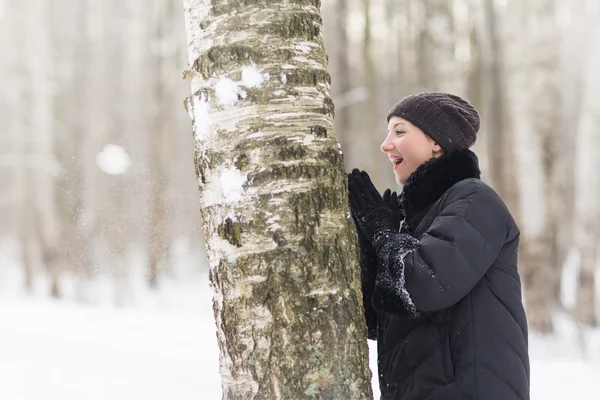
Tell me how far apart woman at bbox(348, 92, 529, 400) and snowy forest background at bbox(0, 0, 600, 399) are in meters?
4.85

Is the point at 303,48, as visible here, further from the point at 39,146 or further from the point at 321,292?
the point at 39,146

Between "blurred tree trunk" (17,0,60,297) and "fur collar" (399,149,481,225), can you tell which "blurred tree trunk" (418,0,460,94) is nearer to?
"blurred tree trunk" (17,0,60,297)

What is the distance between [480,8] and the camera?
451 inches

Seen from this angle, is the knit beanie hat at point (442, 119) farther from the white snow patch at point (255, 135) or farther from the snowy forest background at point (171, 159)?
the snowy forest background at point (171, 159)

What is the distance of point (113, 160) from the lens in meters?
18.0

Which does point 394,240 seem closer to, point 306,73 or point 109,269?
point 306,73

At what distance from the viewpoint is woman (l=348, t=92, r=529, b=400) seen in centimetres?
175

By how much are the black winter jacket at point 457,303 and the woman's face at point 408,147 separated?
22 cm

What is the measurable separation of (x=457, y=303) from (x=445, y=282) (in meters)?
0.16

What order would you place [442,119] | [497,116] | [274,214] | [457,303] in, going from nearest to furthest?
[274,214]
[457,303]
[442,119]
[497,116]

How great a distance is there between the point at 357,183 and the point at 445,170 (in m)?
0.30

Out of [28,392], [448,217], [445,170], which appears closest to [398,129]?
[445,170]

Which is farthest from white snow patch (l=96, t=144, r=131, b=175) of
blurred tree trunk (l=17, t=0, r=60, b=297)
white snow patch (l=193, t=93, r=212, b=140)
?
white snow patch (l=193, t=93, r=212, b=140)

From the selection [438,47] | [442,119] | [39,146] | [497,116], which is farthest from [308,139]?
[39,146]
